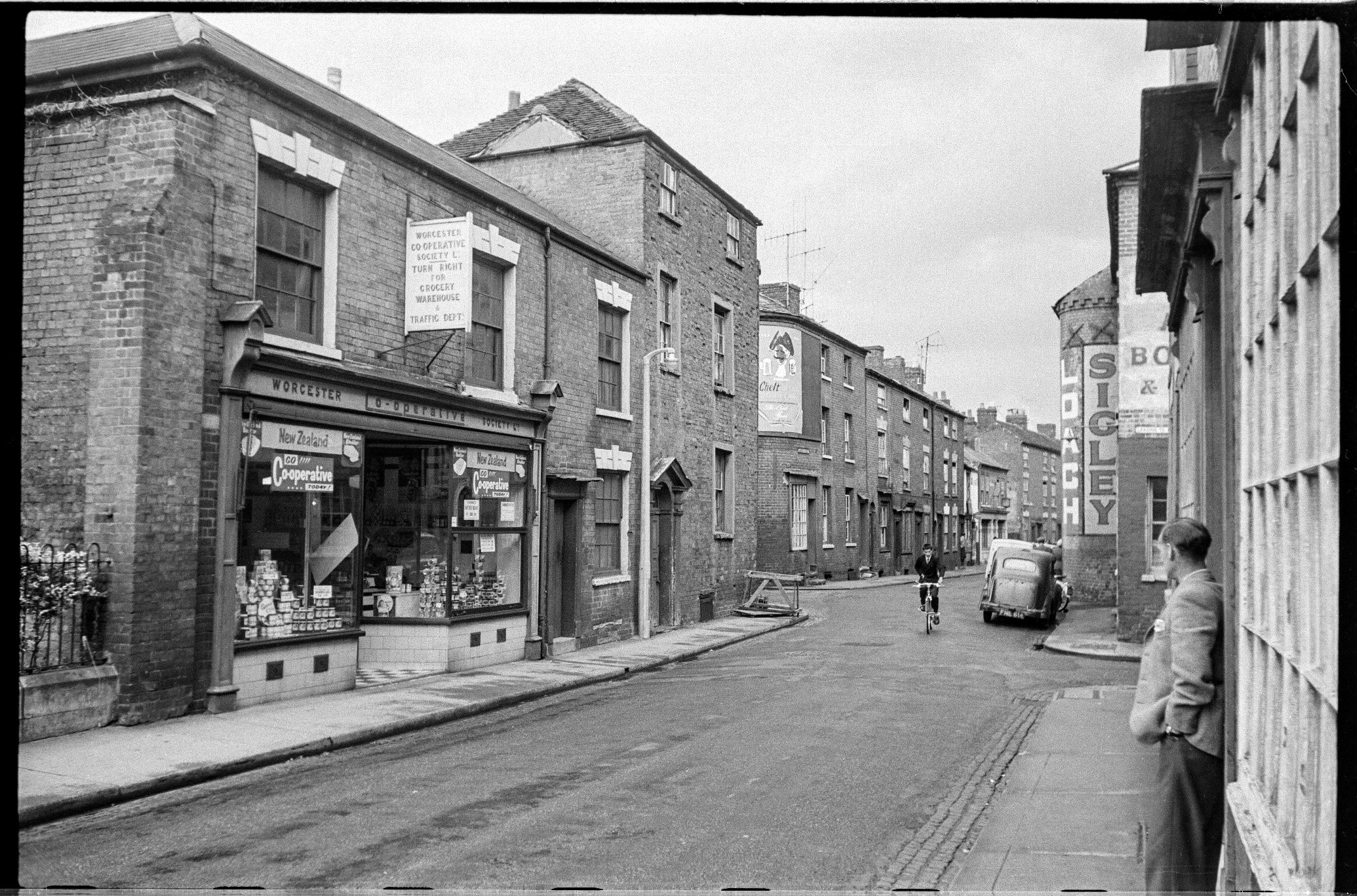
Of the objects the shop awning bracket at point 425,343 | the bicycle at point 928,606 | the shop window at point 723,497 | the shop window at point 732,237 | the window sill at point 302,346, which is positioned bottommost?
the bicycle at point 928,606

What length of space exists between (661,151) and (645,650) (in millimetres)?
10435

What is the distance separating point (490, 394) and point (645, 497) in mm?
5765

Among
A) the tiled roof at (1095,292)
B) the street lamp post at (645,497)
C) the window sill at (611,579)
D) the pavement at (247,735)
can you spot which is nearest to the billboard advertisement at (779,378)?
the tiled roof at (1095,292)

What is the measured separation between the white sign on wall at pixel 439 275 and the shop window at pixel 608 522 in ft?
20.0

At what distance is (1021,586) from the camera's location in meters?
25.8

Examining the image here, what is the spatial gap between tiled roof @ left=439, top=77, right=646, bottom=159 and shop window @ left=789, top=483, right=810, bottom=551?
66.1 feet

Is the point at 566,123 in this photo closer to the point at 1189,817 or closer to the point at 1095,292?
the point at 1095,292

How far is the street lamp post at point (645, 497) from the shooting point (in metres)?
21.0

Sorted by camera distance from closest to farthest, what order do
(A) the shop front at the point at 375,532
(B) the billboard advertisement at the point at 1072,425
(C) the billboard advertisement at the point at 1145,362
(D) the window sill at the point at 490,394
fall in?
1. (A) the shop front at the point at 375,532
2. (D) the window sill at the point at 490,394
3. (C) the billboard advertisement at the point at 1145,362
4. (B) the billboard advertisement at the point at 1072,425

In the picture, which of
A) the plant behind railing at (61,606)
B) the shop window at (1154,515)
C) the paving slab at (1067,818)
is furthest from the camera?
the shop window at (1154,515)

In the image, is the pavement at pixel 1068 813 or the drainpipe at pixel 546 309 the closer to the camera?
the pavement at pixel 1068 813

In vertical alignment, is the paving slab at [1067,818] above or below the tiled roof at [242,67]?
below

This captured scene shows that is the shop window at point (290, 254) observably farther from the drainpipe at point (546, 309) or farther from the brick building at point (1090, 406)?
the brick building at point (1090, 406)

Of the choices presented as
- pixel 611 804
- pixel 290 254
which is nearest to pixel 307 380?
pixel 290 254
